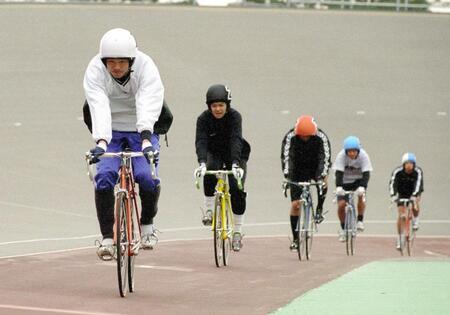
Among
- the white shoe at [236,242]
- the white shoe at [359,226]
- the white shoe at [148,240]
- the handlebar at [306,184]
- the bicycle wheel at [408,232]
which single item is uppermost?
the handlebar at [306,184]

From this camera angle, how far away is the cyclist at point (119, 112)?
10961 millimetres

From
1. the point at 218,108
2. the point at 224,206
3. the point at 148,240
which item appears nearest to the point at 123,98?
the point at 148,240

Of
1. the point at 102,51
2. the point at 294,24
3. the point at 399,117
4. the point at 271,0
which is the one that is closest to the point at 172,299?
the point at 102,51

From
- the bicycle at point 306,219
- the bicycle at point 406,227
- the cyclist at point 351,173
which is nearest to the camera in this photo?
the bicycle at point 306,219

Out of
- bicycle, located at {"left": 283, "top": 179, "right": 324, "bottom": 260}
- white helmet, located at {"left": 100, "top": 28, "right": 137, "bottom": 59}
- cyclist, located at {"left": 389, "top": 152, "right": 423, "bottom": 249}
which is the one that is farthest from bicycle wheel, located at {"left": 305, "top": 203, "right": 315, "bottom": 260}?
white helmet, located at {"left": 100, "top": 28, "right": 137, "bottom": 59}

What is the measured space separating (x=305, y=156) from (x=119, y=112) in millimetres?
6672

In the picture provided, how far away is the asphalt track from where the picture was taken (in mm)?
19828

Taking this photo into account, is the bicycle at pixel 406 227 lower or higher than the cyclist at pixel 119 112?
lower

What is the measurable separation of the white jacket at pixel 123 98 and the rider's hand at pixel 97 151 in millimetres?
60

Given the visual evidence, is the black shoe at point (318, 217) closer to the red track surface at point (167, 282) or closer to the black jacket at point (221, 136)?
the red track surface at point (167, 282)

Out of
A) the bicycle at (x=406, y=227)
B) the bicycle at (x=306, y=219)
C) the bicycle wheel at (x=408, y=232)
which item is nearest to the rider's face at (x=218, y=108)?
the bicycle at (x=306, y=219)

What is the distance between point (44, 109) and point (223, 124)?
19289 millimetres

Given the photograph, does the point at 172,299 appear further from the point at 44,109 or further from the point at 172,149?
the point at 44,109

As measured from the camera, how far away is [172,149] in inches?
1249
